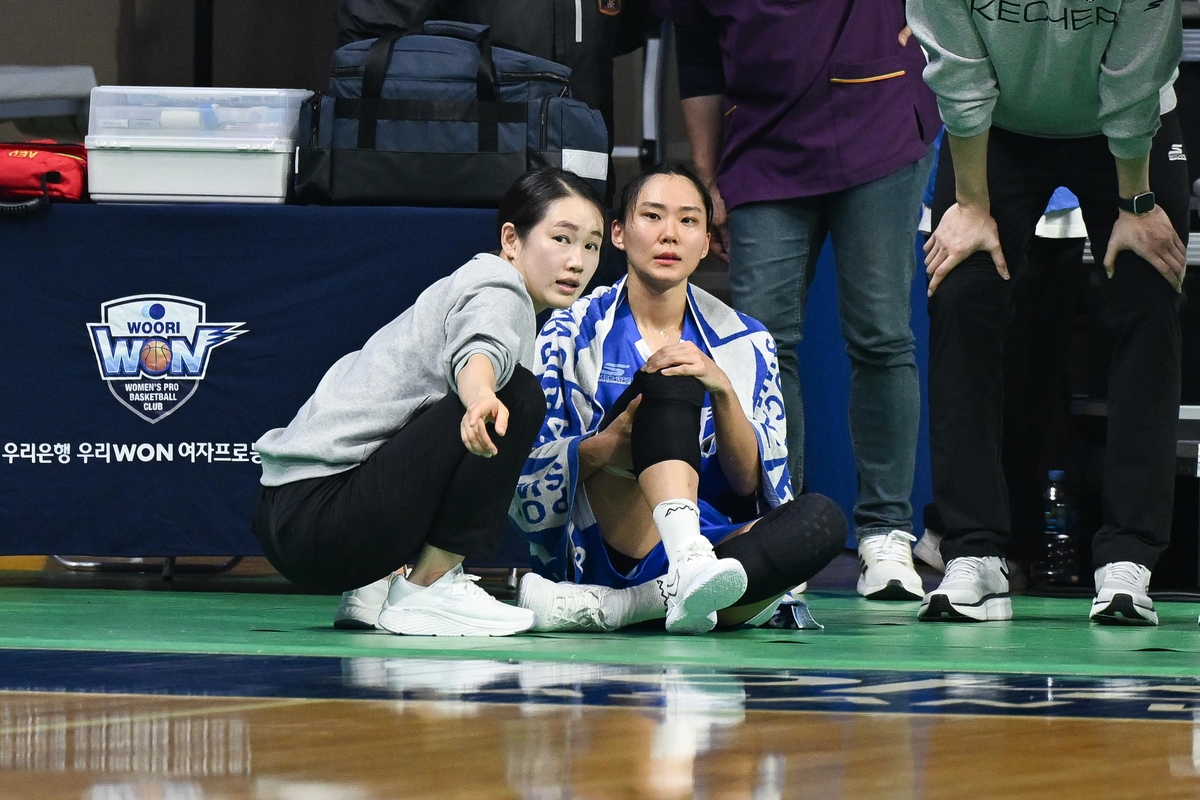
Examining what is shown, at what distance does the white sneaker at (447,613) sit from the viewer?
209 centimetres

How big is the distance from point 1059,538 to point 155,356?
177 cm

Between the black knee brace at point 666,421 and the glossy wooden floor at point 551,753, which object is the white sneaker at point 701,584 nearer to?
the black knee brace at point 666,421

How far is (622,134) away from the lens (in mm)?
4754

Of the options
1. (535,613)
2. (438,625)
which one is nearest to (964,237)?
(535,613)

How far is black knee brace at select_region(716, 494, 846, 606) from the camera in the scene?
2.13m

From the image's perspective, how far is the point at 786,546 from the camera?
2133 millimetres

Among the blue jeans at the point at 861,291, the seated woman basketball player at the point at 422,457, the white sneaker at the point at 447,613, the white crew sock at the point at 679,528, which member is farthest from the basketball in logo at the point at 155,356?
the white crew sock at the point at 679,528

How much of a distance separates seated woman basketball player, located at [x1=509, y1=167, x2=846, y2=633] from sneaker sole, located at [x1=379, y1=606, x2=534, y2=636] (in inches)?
3.5

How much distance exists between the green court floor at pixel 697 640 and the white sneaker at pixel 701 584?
0.13ft

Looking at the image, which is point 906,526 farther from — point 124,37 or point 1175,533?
point 124,37

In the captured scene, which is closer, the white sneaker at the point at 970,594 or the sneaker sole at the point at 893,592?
the white sneaker at the point at 970,594

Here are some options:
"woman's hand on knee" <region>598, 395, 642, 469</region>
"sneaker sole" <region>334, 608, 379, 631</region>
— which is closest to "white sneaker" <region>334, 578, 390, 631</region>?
"sneaker sole" <region>334, 608, 379, 631</region>

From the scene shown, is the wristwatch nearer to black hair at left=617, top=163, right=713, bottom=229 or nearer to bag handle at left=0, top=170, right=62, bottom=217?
black hair at left=617, top=163, right=713, bottom=229

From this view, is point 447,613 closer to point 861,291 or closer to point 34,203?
point 861,291
